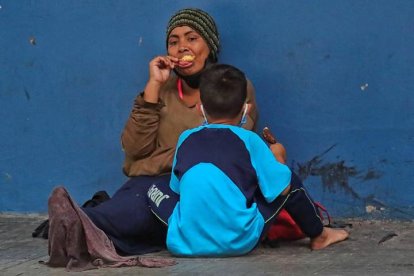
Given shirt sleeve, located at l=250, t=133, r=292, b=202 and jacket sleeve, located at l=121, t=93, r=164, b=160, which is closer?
shirt sleeve, located at l=250, t=133, r=292, b=202

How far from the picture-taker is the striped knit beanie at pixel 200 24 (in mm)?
4277

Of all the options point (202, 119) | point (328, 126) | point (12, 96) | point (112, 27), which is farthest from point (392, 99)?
point (12, 96)

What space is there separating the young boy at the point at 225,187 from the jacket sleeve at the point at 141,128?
1.09 ft

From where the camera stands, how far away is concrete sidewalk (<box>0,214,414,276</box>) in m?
3.45

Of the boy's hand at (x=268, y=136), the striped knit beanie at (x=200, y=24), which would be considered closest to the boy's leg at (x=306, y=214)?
the boy's hand at (x=268, y=136)

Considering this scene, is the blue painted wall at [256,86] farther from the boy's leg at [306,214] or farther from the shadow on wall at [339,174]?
the boy's leg at [306,214]

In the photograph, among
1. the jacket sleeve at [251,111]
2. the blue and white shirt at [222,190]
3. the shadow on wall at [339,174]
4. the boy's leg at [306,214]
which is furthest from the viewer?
the shadow on wall at [339,174]

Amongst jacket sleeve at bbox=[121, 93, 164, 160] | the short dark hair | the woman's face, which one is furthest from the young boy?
the woman's face

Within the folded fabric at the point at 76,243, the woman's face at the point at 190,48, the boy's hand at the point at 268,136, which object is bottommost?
the folded fabric at the point at 76,243

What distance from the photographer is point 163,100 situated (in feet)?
14.1

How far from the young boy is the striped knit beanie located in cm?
47

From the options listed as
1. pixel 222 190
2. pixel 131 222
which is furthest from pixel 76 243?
pixel 222 190

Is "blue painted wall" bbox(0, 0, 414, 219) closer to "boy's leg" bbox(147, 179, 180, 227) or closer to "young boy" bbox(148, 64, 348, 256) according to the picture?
"young boy" bbox(148, 64, 348, 256)

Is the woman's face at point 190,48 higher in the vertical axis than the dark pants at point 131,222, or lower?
higher
